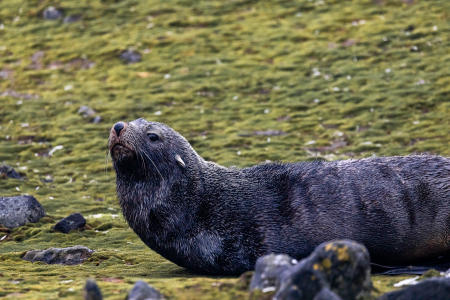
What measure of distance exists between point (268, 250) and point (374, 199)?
1.75m

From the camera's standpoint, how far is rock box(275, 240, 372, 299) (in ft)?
24.5

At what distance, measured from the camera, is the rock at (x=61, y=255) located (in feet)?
41.0

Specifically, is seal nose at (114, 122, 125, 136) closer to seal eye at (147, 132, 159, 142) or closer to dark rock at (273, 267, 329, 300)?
seal eye at (147, 132, 159, 142)

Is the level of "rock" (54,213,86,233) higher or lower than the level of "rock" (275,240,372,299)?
lower

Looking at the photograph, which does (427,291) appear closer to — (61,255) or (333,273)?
(333,273)

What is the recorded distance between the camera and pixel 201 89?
27.6 meters

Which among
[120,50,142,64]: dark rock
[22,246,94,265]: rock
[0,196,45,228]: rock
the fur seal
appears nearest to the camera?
the fur seal

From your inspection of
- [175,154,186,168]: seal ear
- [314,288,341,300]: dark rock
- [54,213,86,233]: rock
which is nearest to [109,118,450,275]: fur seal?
[175,154,186,168]: seal ear

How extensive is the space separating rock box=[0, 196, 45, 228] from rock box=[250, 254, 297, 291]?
8.49m

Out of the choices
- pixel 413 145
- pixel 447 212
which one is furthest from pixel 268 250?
pixel 413 145

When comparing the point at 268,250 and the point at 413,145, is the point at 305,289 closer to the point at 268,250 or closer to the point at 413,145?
the point at 268,250

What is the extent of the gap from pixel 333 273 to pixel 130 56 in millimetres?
25046

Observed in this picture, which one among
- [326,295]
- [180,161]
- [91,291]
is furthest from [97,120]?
[326,295]

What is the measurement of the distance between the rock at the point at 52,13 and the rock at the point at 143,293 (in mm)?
30860
